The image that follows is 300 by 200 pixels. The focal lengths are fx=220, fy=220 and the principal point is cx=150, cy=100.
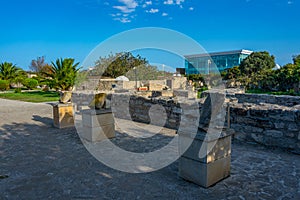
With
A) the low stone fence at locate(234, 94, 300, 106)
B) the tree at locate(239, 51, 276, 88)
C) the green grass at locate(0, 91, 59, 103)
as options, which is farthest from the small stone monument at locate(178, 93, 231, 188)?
the tree at locate(239, 51, 276, 88)

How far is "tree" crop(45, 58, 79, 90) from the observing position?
17516 millimetres

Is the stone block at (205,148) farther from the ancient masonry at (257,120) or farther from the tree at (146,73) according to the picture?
the tree at (146,73)

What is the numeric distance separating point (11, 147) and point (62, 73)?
13610mm

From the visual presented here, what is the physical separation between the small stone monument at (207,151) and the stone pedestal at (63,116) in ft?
15.8

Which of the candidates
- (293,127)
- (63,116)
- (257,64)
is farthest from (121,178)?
(257,64)

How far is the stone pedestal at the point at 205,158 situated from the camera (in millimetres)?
2975

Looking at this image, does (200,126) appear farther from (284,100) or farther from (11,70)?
(11,70)

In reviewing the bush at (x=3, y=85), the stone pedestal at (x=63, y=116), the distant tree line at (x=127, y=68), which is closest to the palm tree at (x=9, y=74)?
the bush at (x=3, y=85)

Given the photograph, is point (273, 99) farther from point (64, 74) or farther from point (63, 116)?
point (64, 74)

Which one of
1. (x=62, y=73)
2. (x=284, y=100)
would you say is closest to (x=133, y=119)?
(x=284, y=100)

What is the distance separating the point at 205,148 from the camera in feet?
9.61

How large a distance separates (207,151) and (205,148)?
48mm

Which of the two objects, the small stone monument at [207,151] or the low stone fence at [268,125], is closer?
the small stone monument at [207,151]

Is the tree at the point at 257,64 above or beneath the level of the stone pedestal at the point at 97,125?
above
